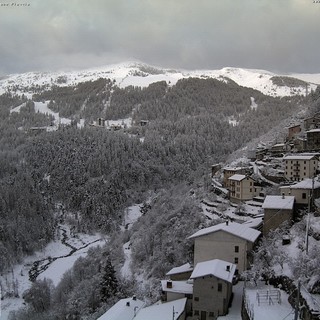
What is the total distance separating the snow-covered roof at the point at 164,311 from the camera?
1334 inches

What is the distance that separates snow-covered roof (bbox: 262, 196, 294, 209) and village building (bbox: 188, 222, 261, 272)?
3.66m

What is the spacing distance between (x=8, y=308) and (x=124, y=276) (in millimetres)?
27576

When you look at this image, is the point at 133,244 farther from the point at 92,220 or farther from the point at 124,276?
the point at 92,220

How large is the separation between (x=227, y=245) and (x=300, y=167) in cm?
2402

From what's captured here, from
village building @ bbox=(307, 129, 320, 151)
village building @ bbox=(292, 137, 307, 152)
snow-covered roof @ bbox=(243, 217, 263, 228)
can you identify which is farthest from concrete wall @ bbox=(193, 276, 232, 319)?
village building @ bbox=(292, 137, 307, 152)

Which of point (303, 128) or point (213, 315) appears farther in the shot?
point (303, 128)

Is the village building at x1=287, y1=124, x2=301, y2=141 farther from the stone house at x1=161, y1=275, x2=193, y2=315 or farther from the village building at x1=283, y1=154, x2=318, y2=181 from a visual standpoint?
the stone house at x1=161, y1=275, x2=193, y2=315

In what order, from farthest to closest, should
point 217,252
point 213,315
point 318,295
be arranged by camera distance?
point 217,252
point 213,315
point 318,295

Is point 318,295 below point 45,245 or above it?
above

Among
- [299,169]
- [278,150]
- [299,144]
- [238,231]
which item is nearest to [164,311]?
[238,231]

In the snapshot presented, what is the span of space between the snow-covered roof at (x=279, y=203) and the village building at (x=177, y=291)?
472 inches

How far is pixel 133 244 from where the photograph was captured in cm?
7238

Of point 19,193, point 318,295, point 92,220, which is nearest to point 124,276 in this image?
point 318,295

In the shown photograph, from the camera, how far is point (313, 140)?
69.2m
